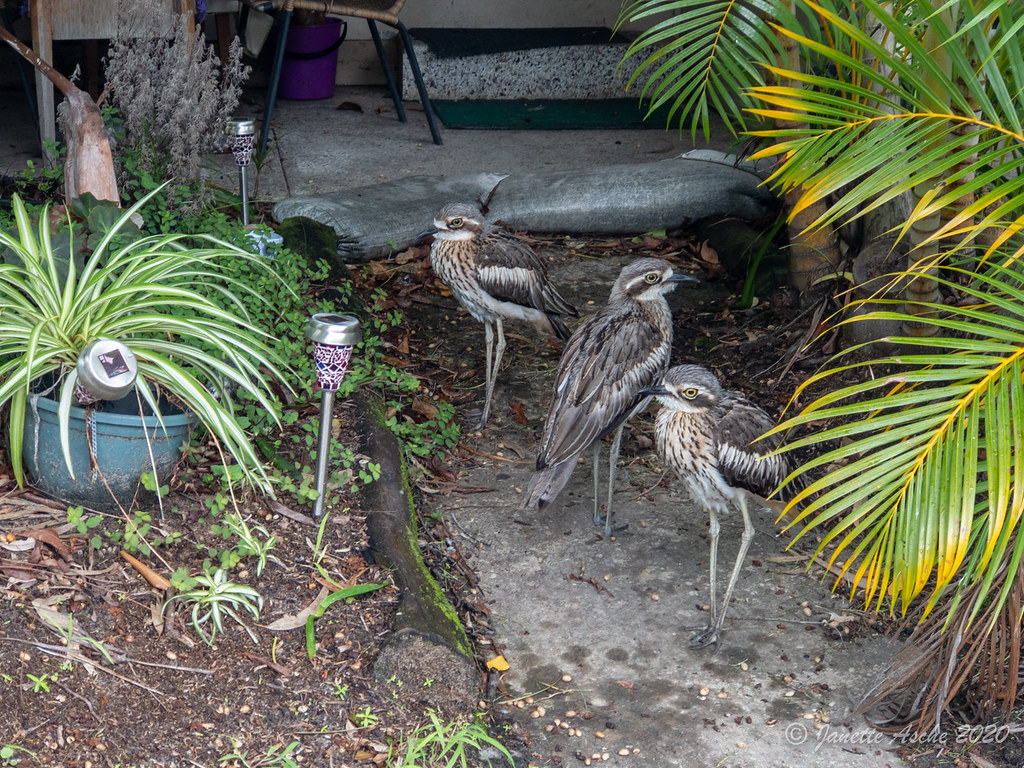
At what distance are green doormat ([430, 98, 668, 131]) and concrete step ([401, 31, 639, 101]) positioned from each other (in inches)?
3.3

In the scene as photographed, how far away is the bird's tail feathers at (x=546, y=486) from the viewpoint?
4.54 m

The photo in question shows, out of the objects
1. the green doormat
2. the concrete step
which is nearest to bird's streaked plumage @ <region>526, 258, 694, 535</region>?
the green doormat

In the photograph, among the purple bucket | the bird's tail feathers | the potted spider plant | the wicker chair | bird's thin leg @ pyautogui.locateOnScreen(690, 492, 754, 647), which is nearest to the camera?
the potted spider plant

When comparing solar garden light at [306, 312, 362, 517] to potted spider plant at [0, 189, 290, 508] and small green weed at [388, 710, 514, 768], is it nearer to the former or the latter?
potted spider plant at [0, 189, 290, 508]

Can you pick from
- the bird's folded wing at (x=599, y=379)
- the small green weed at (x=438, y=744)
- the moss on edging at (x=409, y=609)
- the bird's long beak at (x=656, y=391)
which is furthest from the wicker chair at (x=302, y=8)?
the small green weed at (x=438, y=744)

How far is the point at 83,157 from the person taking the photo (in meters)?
4.48

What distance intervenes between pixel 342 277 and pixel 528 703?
2.98m

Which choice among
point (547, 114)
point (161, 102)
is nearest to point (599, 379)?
point (161, 102)

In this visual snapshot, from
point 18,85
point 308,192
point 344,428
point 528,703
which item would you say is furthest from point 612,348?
point 18,85

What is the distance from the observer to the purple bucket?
908 cm

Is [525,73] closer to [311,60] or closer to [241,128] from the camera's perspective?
[311,60]

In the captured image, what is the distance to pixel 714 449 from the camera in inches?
163

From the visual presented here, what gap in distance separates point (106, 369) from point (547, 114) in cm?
709

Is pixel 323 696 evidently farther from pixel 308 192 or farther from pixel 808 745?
pixel 308 192
